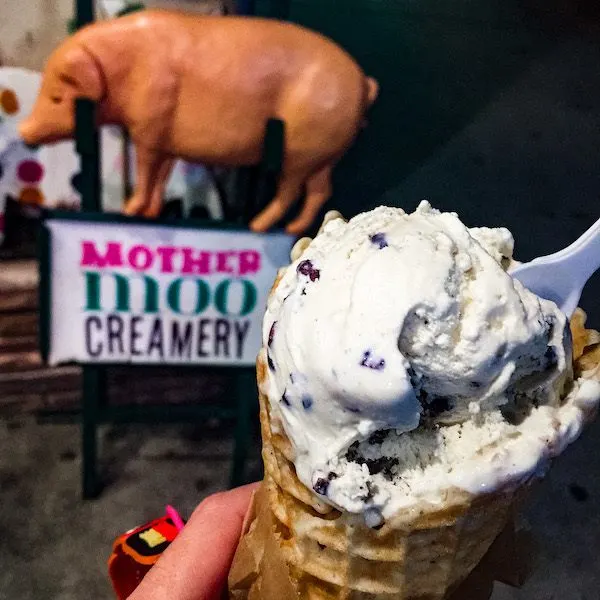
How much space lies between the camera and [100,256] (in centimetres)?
177

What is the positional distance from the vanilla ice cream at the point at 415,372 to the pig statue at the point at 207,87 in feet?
2.74

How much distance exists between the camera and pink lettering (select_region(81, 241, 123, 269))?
1.76m

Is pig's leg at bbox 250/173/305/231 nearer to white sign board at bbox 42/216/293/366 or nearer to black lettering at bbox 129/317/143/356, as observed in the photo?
white sign board at bbox 42/216/293/366

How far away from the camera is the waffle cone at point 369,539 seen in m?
0.80

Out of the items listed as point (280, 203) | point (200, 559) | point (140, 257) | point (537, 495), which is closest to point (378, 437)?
point (200, 559)

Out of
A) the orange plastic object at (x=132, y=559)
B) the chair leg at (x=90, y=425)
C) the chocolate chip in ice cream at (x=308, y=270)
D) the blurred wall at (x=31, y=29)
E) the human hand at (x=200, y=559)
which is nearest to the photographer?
the chocolate chip in ice cream at (x=308, y=270)

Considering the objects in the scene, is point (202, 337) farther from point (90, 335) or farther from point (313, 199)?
point (313, 199)

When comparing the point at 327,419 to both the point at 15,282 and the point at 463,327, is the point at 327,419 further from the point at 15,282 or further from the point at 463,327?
the point at 15,282

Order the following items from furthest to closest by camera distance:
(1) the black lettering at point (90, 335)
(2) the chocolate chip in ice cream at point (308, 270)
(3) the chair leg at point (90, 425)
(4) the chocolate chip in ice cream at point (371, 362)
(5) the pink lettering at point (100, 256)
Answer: (3) the chair leg at point (90, 425)
(1) the black lettering at point (90, 335)
(5) the pink lettering at point (100, 256)
(2) the chocolate chip in ice cream at point (308, 270)
(4) the chocolate chip in ice cream at point (371, 362)

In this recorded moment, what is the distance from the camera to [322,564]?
2.92ft

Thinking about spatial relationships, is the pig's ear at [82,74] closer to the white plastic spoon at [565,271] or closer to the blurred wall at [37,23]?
the blurred wall at [37,23]

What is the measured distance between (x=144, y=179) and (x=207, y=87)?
27 cm

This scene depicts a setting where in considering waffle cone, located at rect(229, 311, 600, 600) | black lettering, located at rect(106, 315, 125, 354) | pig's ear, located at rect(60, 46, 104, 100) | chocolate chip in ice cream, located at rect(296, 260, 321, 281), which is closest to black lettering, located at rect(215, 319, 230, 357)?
black lettering, located at rect(106, 315, 125, 354)

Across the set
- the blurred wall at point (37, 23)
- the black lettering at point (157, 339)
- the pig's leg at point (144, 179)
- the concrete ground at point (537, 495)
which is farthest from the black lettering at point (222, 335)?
the blurred wall at point (37, 23)
